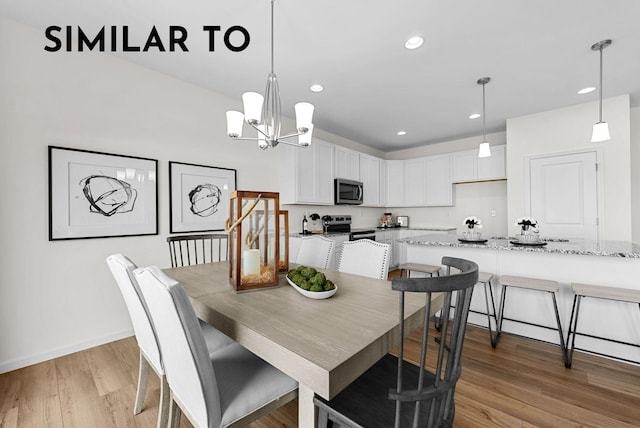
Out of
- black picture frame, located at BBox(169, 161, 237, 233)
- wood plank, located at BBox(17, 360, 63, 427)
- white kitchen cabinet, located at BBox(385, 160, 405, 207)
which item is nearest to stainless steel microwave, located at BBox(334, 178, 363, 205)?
white kitchen cabinet, located at BBox(385, 160, 405, 207)

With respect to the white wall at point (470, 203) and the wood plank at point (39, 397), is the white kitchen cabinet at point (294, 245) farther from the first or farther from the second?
the white wall at point (470, 203)

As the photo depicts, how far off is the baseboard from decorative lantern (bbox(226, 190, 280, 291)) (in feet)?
6.20

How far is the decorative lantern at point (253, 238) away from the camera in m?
1.35

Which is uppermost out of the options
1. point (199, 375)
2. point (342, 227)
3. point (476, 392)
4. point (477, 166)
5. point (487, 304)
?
point (477, 166)

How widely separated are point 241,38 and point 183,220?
184cm

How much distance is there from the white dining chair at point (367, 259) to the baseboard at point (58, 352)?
7.16 feet

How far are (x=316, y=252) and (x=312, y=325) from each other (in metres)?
1.32

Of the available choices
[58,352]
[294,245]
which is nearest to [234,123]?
[294,245]

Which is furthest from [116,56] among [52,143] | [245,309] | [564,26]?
[564,26]

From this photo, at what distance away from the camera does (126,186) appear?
251 centimetres

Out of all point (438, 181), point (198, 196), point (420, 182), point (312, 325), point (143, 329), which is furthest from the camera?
point (420, 182)

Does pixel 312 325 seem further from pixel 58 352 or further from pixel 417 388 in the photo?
pixel 58 352

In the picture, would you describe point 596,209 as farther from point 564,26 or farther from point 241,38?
point 241,38

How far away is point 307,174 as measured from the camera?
3977 millimetres
